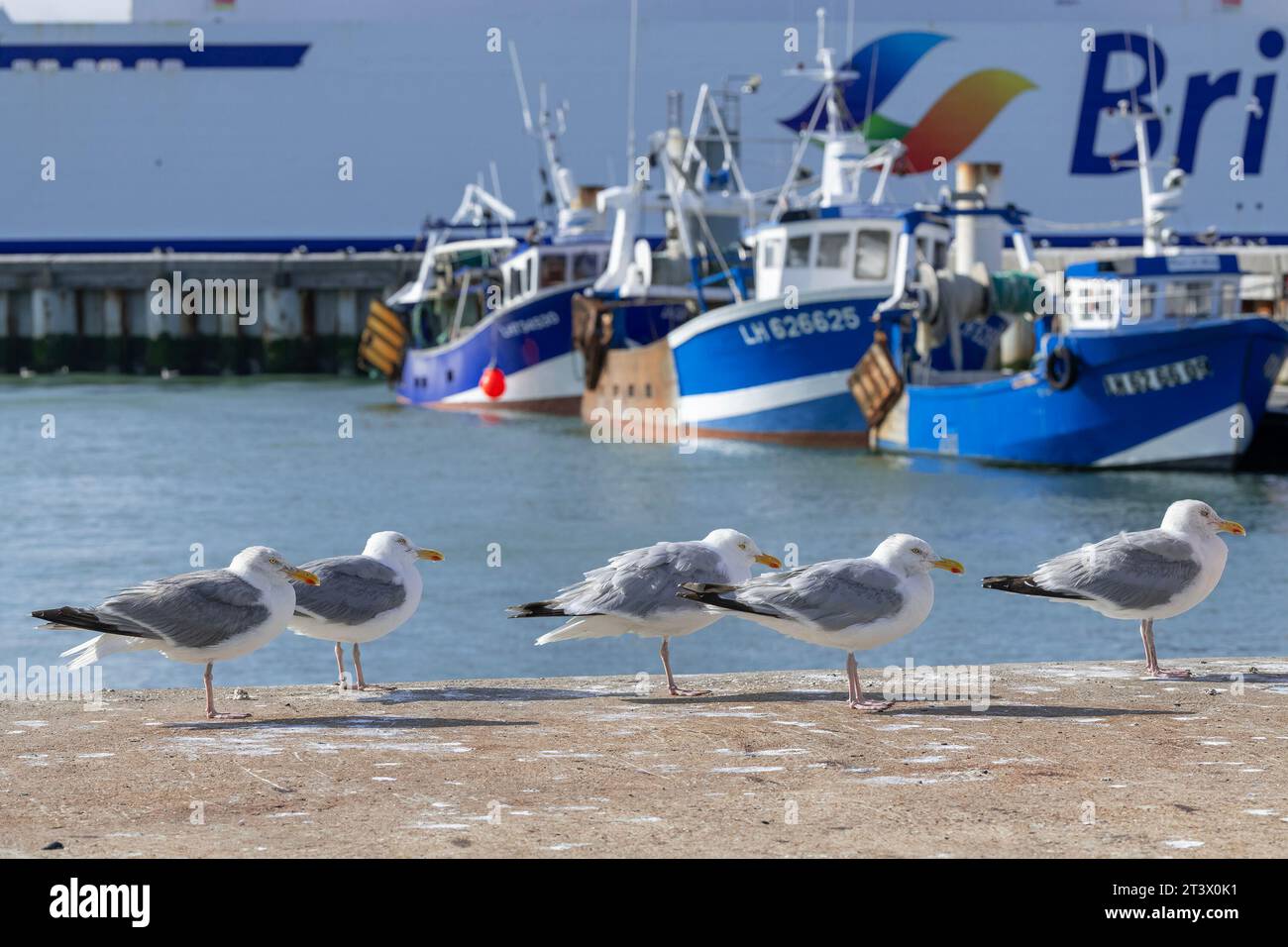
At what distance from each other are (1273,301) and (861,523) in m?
14.3

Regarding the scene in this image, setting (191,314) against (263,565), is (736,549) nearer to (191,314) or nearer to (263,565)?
(263,565)

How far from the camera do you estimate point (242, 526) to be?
25484mm

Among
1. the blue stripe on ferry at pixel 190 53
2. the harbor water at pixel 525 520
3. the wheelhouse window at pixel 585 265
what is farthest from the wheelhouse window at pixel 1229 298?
the blue stripe on ferry at pixel 190 53

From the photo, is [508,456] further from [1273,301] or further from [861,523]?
[1273,301]

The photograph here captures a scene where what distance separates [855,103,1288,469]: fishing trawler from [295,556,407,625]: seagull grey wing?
20.2 metres

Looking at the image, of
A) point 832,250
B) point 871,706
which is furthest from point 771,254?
point 871,706

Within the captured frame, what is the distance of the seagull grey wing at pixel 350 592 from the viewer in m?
7.84

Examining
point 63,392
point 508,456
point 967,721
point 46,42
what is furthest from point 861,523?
point 46,42

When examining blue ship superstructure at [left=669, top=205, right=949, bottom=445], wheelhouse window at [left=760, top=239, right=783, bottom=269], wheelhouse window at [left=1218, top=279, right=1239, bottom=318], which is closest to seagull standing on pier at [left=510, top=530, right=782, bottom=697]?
wheelhouse window at [left=1218, top=279, right=1239, bottom=318]

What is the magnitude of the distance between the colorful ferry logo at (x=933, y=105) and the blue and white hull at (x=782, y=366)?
29595 mm

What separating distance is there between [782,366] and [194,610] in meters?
26.1

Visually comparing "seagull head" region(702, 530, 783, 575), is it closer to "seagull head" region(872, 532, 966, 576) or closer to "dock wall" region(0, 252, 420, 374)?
"seagull head" region(872, 532, 966, 576)

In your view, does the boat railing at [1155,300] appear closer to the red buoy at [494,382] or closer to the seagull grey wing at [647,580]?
the red buoy at [494,382]

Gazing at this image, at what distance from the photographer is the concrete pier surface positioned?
5438mm
